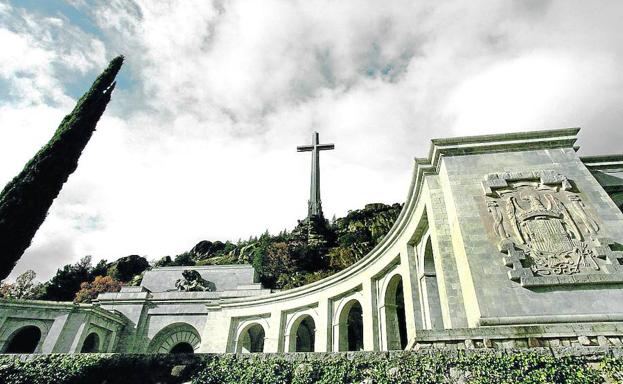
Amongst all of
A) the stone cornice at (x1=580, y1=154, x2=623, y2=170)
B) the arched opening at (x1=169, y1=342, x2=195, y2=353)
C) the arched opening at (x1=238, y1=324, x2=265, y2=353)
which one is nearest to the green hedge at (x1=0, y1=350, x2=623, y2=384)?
the stone cornice at (x1=580, y1=154, x2=623, y2=170)

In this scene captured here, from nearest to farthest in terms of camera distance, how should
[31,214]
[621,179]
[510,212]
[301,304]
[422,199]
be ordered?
1. [510,212]
2. [621,179]
3. [422,199]
4. [31,214]
5. [301,304]

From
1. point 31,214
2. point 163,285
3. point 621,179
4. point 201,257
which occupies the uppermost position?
point 201,257

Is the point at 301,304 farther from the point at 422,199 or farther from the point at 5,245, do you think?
the point at 5,245

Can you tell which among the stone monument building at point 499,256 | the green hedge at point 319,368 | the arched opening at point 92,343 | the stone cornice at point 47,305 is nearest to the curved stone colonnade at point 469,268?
the stone monument building at point 499,256

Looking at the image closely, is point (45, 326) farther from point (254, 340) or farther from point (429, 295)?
point (429, 295)

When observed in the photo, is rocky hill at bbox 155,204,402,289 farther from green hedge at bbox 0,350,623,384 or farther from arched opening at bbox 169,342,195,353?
green hedge at bbox 0,350,623,384

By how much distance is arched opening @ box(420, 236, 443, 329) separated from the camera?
11125 mm

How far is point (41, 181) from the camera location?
13.4 m

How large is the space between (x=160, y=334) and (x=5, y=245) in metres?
15.8

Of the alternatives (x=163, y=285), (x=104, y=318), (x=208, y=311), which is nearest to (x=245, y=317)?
(x=208, y=311)

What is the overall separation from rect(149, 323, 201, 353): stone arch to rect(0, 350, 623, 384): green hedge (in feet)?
55.1

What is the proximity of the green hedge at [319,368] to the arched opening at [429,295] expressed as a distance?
4782 millimetres

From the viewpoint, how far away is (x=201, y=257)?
5975cm

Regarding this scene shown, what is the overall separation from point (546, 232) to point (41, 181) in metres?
17.9
